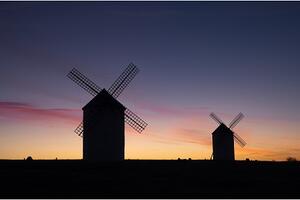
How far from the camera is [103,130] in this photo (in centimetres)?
3606

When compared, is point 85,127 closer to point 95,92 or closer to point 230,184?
point 95,92

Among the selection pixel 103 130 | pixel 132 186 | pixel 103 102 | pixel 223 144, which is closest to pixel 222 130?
pixel 223 144

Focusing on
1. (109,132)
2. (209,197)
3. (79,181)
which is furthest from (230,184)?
(109,132)

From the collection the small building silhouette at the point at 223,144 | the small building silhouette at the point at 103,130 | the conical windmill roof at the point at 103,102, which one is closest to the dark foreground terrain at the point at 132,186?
the small building silhouette at the point at 103,130

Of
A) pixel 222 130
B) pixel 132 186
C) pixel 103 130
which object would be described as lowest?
pixel 132 186

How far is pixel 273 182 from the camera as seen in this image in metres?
25.2

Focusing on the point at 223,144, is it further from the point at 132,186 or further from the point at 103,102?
the point at 132,186

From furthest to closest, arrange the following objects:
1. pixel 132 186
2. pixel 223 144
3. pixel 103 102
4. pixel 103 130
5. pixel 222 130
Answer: pixel 222 130, pixel 223 144, pixel 103 102, pixel 103 130, pixel 132 186

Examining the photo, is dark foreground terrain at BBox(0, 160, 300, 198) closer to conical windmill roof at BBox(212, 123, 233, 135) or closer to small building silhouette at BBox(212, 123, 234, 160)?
small building silhouette at BBox(212, 123, 234, 160)

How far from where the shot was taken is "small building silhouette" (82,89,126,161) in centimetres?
3606

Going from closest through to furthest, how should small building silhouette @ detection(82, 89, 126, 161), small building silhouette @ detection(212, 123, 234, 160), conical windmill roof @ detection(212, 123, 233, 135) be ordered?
small building silhouette @ detection(82, 89, 126, 161), small building silhouette @ detection(212, 123, 234, 160), conical windmill roof @ detection(212, 123, 233, 135)

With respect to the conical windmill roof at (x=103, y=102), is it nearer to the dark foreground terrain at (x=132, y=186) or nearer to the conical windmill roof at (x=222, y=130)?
the dark foreground terrain at (x=132, y=186)

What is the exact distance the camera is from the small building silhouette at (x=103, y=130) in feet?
118

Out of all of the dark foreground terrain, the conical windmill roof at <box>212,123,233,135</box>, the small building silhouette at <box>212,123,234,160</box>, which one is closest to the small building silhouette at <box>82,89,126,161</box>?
the dark foreground terrain
